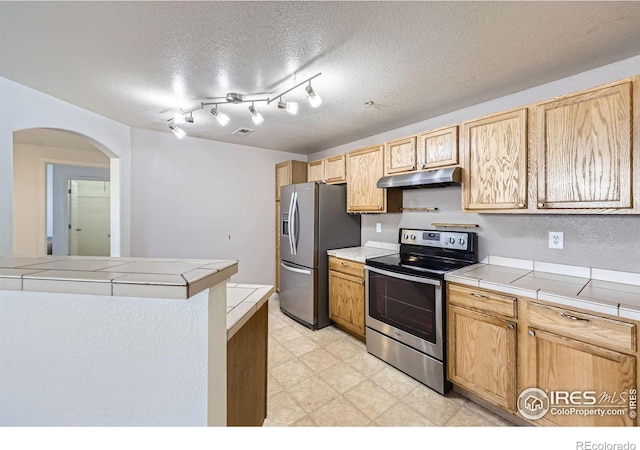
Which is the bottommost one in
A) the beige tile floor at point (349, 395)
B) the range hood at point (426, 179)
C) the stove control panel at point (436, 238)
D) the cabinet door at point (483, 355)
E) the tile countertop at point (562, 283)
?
the beige tile floor at point (349, 395)

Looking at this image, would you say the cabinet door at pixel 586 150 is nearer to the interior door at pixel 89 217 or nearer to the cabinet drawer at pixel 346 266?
the cabinet drawer at pixel 346 266

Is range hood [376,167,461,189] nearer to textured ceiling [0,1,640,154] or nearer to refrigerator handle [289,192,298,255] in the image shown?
textured ceiling [0,1,640,154]

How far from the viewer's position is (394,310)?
2.32 metres

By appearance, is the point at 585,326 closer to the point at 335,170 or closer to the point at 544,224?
the point at 544,224

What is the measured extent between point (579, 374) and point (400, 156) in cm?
203

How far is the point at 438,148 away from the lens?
2359mm

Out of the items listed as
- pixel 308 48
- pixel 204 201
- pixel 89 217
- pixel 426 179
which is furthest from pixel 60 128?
pixel 89 217

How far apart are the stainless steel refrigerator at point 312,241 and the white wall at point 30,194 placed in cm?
353

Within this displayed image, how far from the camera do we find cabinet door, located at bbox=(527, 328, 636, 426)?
132 centimetres

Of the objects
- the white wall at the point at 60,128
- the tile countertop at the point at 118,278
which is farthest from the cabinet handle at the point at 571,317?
the white wall at the point at 60,128

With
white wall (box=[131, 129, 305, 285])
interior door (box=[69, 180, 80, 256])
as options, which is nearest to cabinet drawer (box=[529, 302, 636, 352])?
white wall (box=[131, 129, 305, 285])

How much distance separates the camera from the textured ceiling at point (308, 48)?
1310mm
